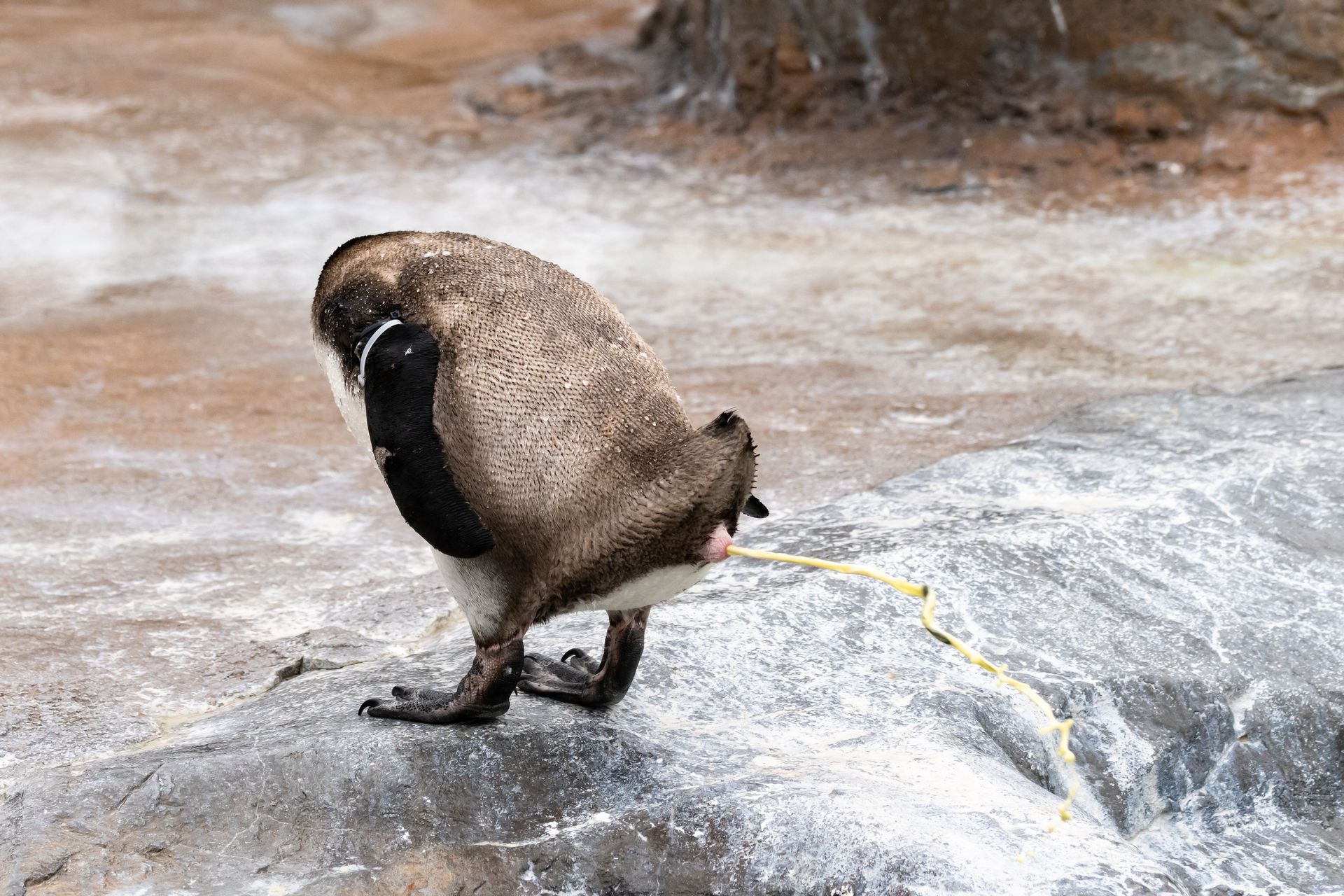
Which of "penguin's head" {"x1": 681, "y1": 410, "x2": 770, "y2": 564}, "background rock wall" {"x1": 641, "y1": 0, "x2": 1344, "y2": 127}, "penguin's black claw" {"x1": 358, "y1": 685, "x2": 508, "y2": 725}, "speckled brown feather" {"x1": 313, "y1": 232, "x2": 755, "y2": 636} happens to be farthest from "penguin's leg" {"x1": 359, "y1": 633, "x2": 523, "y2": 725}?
"background rock wall" {"x1": 641, "y1": 0, "x2": 1344, "y2": 127}

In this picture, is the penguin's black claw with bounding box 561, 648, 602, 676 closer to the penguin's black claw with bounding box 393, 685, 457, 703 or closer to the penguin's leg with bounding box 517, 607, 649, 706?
the penguin's leg with bounding box 517, 607, 649, 706

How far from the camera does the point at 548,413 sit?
262 cm

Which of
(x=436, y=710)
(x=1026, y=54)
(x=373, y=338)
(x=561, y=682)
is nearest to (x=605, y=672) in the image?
(x=561, y=682)

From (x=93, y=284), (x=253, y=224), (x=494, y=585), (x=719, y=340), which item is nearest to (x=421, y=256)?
(x=494, y=585)

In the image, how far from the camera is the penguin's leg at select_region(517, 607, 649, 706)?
306cm

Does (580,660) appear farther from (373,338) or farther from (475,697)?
(373,338)

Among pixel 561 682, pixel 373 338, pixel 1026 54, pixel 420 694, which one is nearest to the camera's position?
pixel 373 338

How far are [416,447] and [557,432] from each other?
0.88 feet

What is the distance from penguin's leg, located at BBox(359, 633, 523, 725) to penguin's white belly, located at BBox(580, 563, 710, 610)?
261mm

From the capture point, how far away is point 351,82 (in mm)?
11078

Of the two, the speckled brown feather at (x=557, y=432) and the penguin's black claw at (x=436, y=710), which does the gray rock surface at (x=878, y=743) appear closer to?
the penguin's black claw at (x=436, y=710)

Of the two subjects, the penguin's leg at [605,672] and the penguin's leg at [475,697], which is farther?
the penguin's leg at [605,672]

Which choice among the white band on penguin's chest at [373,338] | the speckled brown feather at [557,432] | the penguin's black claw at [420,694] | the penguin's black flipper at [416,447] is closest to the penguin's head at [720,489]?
the speckled brown feather at [557,432]

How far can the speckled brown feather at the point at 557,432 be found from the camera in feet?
8.29
